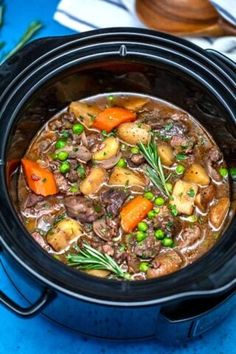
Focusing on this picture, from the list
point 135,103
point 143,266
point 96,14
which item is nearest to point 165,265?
point 143,266

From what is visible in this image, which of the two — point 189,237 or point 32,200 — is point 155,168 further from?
point 32,200

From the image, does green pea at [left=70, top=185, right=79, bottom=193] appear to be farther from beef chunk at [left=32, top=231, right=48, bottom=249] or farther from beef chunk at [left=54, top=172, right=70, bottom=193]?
beef chunk at [left=32, top=231, right=48, bottom=249]

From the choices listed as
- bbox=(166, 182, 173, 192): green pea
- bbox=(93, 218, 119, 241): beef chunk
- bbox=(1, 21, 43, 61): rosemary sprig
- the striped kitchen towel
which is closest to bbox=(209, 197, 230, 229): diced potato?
bbox=(166, 182, 173, 192): green pea

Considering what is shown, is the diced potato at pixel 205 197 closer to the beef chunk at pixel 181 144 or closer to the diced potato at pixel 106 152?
the beef chunk at pixel 181 144

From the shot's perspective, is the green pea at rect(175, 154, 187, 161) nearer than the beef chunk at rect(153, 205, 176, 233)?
No

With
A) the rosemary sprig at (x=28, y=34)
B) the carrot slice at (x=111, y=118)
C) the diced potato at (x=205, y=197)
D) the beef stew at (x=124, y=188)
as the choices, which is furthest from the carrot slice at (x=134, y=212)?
the rosemary sprig at (x=28, y=34)
